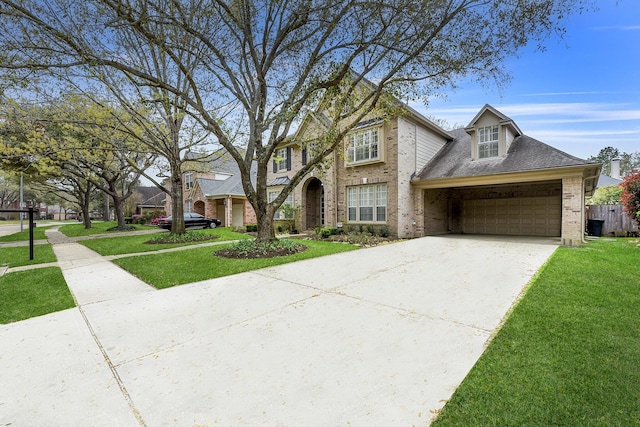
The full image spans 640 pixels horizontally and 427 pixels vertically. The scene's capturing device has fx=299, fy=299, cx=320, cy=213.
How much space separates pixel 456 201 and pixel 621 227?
8125mm

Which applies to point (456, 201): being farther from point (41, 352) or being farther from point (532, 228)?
point (41, 352)

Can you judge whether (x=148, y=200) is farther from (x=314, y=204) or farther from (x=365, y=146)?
(x=365, y=146)

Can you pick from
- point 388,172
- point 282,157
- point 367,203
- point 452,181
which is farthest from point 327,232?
point 282,157

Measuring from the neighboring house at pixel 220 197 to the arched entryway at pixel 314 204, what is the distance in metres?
6.80

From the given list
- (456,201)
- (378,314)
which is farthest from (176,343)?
(456,201)

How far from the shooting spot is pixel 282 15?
9250mm

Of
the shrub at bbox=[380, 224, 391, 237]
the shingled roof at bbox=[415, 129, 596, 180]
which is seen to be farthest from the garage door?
the shrub at bbox=[380, 224, 391, 237]

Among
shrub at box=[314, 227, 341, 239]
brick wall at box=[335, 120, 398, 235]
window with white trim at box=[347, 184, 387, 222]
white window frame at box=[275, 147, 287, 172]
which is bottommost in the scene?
shrub at box=[314, 227, 341, 239]

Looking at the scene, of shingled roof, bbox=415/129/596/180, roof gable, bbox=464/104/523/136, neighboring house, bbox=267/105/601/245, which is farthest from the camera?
roof gable, bbox=464/104/523/136

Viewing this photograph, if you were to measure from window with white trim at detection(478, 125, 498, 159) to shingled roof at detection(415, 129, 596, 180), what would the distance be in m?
0.34

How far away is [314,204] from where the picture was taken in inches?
749

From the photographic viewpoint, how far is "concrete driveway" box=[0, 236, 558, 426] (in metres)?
2.42

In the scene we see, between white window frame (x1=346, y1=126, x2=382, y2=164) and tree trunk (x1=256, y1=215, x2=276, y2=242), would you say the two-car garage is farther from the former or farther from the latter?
tree trunk (x1=256, y1=215, x2=276, y2=242)

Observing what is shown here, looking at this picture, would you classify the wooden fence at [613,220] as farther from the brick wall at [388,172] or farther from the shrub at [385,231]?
the shrub at [385,231]
